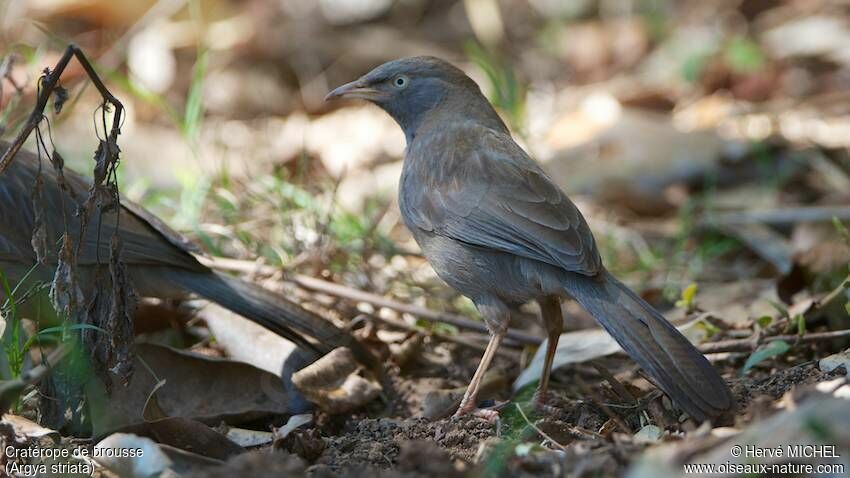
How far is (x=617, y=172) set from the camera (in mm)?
7156

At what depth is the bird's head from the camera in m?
5.11

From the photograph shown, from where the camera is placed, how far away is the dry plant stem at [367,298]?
5109mm

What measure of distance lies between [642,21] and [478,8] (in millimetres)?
1612

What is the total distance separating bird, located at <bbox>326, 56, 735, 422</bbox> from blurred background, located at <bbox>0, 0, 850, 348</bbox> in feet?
2.94

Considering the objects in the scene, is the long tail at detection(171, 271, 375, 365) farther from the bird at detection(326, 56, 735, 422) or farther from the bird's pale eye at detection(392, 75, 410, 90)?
the bird's pale eye at detection(392, 75, 410, 90)

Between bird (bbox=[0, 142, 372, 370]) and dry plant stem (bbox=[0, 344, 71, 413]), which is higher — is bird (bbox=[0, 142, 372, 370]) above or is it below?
above

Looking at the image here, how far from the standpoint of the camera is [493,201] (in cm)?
432

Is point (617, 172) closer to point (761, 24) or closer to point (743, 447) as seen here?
point (761, 24)

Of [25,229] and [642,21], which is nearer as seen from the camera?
[25,229]

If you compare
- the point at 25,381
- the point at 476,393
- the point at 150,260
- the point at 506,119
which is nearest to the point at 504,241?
the point at 476,393

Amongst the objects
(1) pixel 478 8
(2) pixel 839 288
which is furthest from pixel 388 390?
(1) pixel 478 8

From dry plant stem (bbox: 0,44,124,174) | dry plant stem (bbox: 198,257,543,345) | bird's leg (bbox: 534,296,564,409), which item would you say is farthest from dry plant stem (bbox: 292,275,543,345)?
dry plant stem (bbox: 0,44,124,174)

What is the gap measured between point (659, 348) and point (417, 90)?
2.01m

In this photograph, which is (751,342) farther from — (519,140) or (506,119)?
(519,140)
